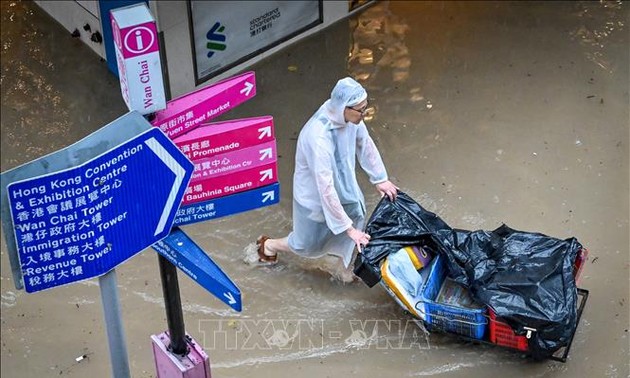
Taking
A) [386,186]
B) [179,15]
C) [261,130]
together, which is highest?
[261,130]

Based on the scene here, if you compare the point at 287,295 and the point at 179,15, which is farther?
the point at 179,15

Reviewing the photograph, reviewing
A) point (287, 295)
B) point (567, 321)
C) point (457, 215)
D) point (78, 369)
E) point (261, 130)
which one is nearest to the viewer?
point (261, 130)

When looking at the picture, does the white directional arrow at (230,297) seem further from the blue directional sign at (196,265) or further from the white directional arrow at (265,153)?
the white directional arrow at (265,153)

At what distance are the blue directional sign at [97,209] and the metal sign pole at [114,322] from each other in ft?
0.47

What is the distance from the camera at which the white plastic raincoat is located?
6.50 metres

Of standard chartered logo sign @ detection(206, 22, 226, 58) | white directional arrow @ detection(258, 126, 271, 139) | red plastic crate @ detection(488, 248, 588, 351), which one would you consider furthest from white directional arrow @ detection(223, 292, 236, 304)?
standard chartered logo sign @ detection(206, 22, 226, 58)

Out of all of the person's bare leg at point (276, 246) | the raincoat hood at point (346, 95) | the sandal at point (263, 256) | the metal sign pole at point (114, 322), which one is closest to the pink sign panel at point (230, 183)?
the metal sign pole at point (114, 322)

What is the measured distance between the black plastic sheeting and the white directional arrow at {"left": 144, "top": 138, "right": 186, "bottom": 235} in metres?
2.58

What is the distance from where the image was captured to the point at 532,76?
30.7 ft

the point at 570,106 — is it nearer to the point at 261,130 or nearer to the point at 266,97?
the point at 266,97

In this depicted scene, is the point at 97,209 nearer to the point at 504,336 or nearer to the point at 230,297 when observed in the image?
the point at 230,297

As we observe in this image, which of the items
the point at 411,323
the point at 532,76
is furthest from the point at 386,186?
the point at 532,76

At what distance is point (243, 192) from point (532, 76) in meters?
5.16

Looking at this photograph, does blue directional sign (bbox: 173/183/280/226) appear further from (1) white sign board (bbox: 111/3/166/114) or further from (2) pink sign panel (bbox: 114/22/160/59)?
(2) pink sign panel (bbox: 114/22/160/59)
